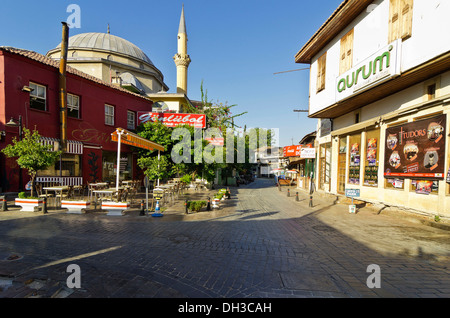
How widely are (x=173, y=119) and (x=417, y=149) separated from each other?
636 inches

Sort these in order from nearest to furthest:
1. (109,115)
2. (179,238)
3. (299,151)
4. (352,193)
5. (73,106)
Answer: (179,238)
(352,193)
(73,106)
(109,115)
(299,151)

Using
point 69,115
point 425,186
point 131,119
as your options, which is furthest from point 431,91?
point 131,119

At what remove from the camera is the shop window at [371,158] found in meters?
11.3

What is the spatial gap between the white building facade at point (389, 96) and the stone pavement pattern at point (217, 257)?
2.13m

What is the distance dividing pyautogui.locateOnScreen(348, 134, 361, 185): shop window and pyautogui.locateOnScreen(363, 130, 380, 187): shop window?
632 mm

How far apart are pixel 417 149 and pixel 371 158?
→ 287cm

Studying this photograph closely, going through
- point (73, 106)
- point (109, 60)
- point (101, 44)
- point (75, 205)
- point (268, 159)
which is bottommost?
point (75, 205)

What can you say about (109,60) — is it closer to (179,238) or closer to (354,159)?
(354,159)

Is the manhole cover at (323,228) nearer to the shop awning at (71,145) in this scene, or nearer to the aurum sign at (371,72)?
the aurum sign at (371,72)

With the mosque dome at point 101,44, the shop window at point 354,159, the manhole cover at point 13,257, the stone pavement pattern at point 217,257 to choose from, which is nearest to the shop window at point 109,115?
the stone pavement pattern at point 217,257

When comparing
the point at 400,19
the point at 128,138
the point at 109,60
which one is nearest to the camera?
the point at 400,19

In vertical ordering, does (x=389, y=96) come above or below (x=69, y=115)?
above

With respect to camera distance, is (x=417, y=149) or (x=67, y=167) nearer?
(x=417, y=149)

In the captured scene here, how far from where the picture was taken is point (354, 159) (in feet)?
42.8
